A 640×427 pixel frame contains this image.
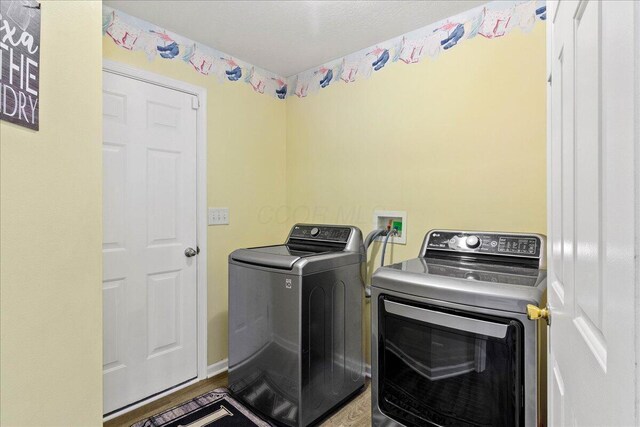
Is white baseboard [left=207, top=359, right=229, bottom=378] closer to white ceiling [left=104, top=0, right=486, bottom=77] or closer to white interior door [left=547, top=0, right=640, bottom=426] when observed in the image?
white interior door [left=547, top=0, right=640, bottom=426]

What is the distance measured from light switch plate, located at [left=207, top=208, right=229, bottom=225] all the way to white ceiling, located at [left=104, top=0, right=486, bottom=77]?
3.83 ft

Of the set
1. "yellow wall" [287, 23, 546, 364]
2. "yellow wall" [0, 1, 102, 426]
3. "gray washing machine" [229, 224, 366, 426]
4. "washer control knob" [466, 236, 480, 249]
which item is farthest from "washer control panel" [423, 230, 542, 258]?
"yellow wall" [0, 1, 102, 426]

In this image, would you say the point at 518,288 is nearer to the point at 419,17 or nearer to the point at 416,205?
the point at 416,205

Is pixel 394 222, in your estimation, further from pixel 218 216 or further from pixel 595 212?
pixel 595 212

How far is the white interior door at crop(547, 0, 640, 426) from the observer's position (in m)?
0.33

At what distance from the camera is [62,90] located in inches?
45.8

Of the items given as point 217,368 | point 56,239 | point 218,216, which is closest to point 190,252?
point 218,216

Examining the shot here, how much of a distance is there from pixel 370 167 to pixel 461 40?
3.06ft

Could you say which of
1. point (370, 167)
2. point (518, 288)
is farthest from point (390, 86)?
point (518, 288)

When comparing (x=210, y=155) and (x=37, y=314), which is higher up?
(x=210, y=155)

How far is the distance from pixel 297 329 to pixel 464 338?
0.82 meters

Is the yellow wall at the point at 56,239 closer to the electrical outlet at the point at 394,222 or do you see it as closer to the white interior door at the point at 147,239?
the white interior door at the point at 147,239

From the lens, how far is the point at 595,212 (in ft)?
1.51

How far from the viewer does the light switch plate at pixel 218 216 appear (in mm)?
2393
